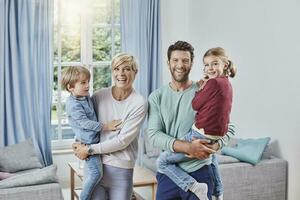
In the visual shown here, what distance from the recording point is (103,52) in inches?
242

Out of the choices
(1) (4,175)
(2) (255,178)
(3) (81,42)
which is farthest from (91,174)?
(3) (81,42)

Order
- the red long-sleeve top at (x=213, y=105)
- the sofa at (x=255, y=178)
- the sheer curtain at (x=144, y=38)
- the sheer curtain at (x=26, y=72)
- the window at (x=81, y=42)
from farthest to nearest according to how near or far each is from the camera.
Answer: the sheer curtain at (x=144, y=38), the window at (x=81, y=42), the sheer curtain at (x=26, y=72), the sofa at (x=255, y=178), the red long-sleeve top at (x=213, y=105)

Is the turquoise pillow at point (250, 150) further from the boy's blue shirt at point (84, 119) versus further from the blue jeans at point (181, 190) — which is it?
the boy's blue shirt at point (84, 119)

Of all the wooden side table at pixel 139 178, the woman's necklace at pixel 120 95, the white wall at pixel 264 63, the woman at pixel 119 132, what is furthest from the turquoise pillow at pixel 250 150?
the woman's necklace at pixel 120 95

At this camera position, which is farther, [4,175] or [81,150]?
[4,175]

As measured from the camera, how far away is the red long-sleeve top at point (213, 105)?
257 cm

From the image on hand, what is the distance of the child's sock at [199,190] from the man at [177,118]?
0.03m

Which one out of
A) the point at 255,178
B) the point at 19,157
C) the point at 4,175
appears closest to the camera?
the point at 255,178

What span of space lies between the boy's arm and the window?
327 cm

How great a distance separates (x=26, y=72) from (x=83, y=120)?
3.08 m

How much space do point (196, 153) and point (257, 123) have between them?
7.57ft

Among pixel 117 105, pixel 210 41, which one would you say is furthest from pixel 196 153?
pixel 210 41

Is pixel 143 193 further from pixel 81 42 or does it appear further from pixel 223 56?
pixel 223 56

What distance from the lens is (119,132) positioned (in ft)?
8.99
